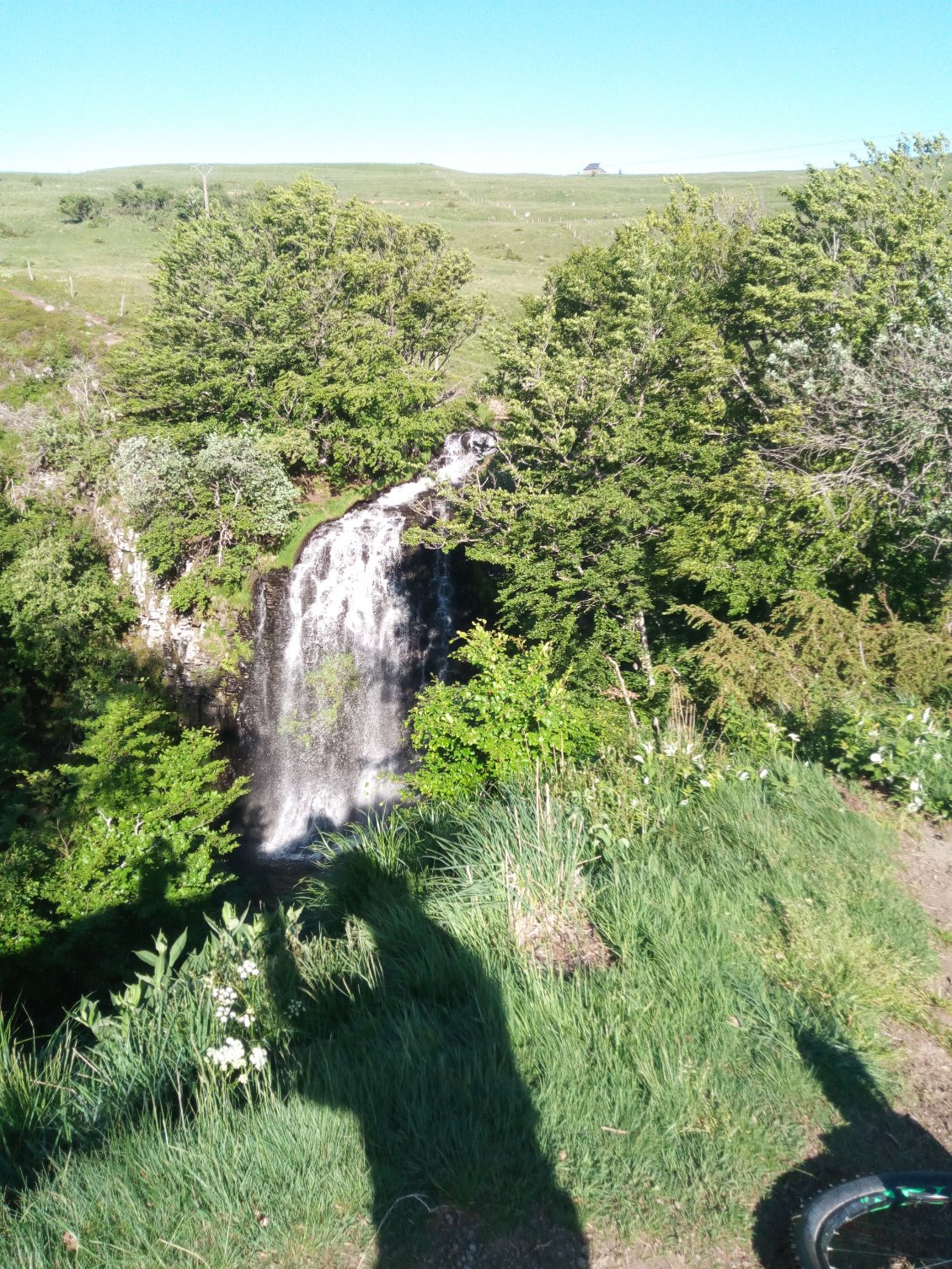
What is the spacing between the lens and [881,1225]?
113 inches

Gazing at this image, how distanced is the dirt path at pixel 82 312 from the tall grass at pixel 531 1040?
33.8 m

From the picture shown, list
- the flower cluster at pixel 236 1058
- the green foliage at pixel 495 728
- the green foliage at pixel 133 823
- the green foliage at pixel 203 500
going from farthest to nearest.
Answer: the green foliage at pixel 203 500 < the green foliage at pixel 133 823 < the green foliage at pixel 495 728 < the flower cluster at pixel 236 1058

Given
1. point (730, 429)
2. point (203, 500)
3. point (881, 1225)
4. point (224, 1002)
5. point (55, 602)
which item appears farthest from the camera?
point (203, 500)

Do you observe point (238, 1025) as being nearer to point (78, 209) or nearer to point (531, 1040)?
point (531, 1040)

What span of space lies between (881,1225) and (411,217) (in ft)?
255

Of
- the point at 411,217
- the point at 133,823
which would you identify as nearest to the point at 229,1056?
the point at 133,823

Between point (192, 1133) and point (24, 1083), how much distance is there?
1321 millimetres

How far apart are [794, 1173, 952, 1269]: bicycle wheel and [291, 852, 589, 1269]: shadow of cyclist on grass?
904mm

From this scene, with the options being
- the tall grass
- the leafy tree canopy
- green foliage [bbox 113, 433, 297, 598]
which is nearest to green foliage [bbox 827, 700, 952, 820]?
the tall grass

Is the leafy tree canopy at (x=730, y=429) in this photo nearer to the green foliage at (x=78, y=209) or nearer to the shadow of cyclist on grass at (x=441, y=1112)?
the shadow of cyclist on grass at (x=441, y=1112)

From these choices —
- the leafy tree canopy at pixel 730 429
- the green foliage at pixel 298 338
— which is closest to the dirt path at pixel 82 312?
the green foliage at pixel 298 338

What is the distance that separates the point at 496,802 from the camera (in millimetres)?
5734

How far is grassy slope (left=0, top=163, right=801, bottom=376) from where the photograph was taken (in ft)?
133

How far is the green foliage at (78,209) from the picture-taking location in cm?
6384
